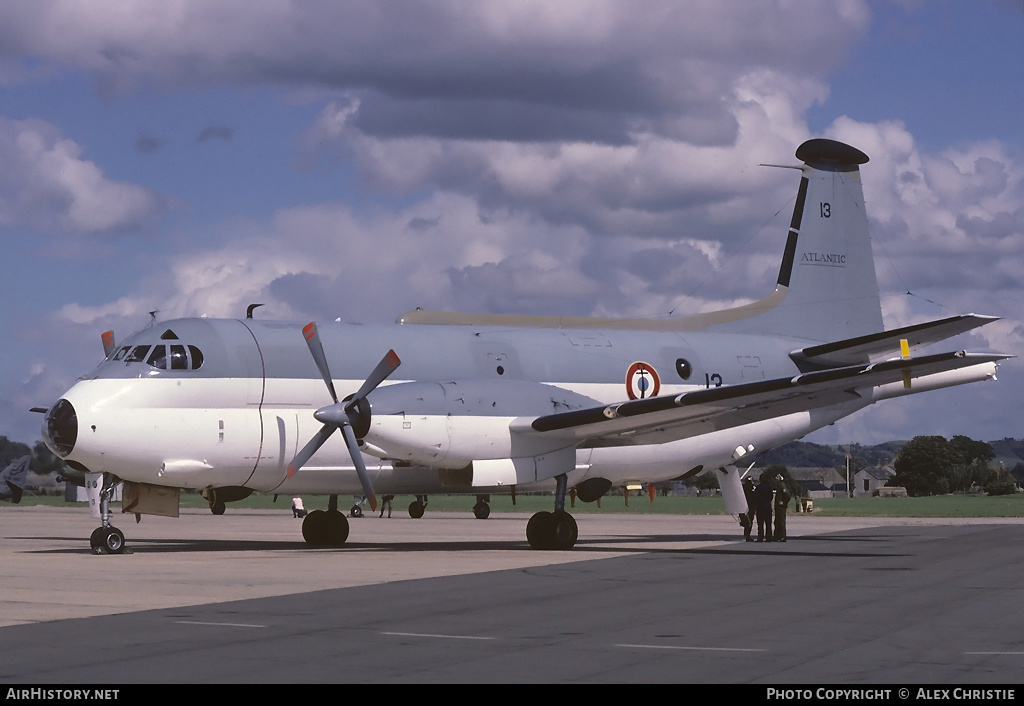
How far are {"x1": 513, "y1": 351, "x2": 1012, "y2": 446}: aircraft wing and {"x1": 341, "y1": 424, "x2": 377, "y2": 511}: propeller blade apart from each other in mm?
3183

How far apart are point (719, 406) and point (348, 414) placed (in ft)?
24.1

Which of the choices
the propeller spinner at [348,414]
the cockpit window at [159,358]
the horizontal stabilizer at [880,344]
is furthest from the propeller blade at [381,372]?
the horizontal stabilizer at [880,344]

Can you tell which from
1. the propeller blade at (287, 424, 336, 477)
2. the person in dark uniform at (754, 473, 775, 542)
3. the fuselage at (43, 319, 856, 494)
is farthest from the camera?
the person in dark uniform at (754, 473, 775, 542)

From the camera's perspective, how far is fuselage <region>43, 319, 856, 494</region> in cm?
2338

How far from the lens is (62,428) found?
898 inches

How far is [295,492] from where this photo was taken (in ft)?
83.9

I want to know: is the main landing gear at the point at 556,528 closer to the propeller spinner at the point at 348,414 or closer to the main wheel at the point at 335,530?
the propeller spinner at the point at 348,414

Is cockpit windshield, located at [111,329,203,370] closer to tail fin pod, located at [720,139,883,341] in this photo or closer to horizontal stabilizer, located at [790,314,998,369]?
horizontal stabilizer, located at [790,314,998,369]

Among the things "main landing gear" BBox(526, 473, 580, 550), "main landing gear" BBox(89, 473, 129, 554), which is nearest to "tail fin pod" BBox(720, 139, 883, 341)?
"main landing gear" BBox(526, 473, 580, 550)

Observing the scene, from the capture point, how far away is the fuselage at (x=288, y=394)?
23.4m

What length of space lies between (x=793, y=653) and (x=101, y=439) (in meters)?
15.6

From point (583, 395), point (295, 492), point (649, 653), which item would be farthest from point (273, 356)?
point (649, 653)

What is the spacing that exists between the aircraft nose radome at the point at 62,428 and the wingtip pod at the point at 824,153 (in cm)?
2095

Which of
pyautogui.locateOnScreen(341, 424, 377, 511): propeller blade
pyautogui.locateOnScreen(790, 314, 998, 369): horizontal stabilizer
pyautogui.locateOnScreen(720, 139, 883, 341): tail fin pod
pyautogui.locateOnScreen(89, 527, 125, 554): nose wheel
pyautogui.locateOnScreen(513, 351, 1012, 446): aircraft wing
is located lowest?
pyautogui.locateOnScreen(89, 527, 125, 554): nose wheel
